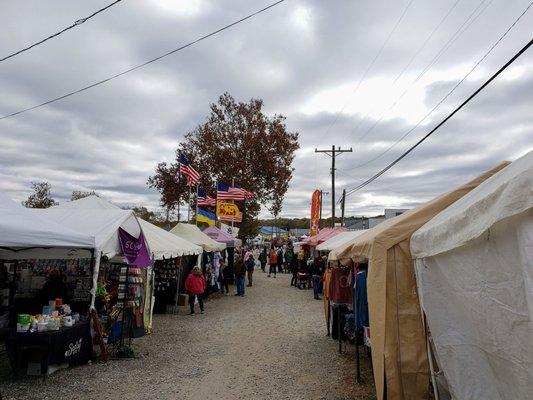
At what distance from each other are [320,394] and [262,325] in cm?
559

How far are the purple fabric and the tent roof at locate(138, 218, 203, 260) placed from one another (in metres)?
1.13

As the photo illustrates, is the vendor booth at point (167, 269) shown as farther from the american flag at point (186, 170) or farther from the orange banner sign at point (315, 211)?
the orange banner sign at point (315, 211)

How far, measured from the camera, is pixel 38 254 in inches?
338

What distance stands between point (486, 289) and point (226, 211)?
2173 centimetres

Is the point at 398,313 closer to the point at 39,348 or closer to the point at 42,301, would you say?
the point at 39,348

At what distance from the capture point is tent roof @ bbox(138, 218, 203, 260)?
10.9 metres

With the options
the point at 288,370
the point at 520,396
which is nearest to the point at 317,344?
the point at 288,370

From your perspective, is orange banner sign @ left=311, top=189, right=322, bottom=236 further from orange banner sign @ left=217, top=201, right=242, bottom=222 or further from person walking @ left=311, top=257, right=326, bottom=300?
person walking @ left=311, top=257, right=326, bottom=300

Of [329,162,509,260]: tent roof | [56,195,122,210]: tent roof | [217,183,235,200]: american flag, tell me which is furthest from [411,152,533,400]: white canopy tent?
[217,183,235,200]: american flag

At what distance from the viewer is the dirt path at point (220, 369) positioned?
6.26 meters

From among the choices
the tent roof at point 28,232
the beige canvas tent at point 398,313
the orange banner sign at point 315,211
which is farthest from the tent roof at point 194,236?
the beige canvas tent at point 398,313

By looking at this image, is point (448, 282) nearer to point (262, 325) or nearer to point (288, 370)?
point (288, 370)

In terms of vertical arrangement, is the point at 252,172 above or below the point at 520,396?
above

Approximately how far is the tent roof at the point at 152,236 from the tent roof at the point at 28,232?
2.73 metres
